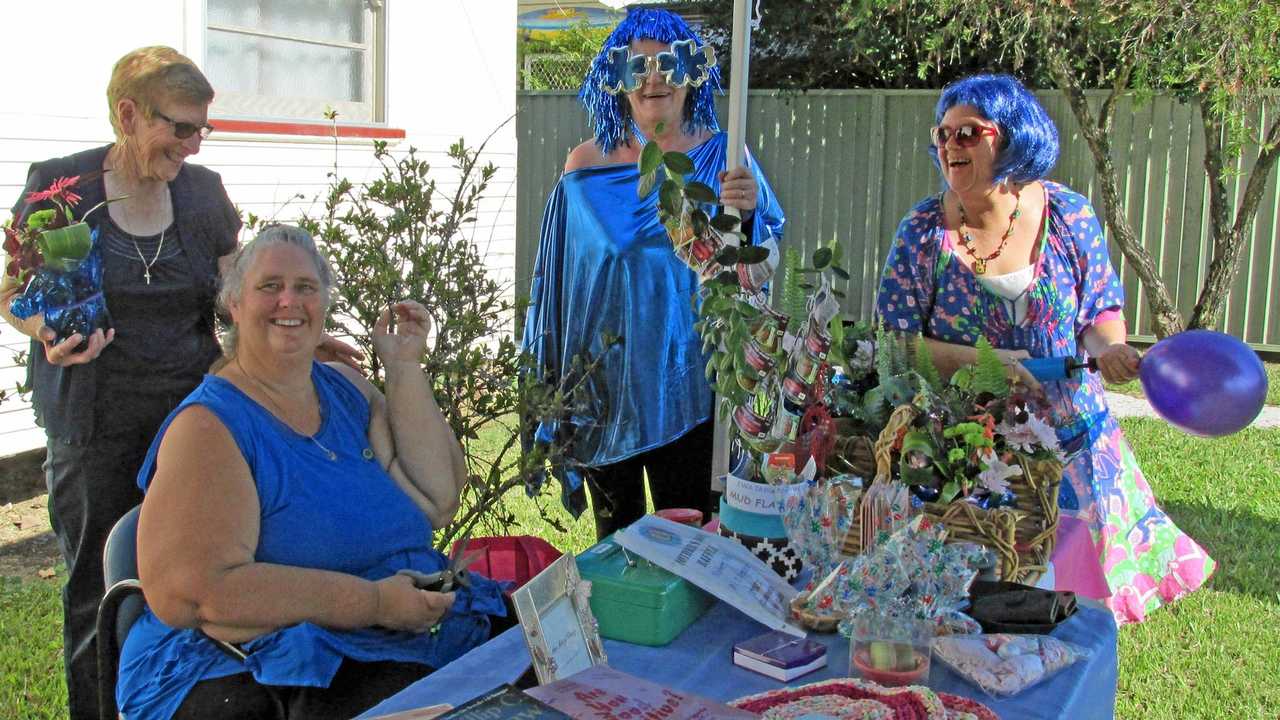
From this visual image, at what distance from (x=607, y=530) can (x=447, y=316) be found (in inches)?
30.2

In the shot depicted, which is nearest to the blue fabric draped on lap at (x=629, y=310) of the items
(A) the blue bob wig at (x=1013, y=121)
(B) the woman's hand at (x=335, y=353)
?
(A) the blue bob wig at (x=1013, y=121)

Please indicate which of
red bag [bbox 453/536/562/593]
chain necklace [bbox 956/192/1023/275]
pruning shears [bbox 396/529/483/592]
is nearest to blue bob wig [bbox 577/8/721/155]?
chain necklace [bbox 956/192/1023/275]

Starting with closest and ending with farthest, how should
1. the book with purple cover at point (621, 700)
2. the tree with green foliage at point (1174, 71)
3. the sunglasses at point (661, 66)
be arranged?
the book with purple cover at point (621, 700) < the sunglasses at point (661, 66) < the tree with green foliage at point (1174, 71)

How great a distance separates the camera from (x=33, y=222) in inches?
99.1

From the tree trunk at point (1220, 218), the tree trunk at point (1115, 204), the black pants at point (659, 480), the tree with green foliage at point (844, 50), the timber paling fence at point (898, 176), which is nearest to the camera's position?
the black pants at point (659, 480)

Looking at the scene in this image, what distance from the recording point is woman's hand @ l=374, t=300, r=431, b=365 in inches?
101

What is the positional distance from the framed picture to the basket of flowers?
1.76 ft

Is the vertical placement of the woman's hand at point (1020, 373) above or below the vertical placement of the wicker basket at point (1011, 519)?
above

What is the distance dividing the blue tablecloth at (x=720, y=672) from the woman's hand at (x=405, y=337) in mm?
865

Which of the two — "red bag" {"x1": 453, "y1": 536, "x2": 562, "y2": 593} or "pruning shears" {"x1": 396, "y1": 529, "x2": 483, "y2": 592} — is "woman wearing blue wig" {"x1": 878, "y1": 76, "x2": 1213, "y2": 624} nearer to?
"red bag" {"x1": 453, "y1": 536, "x2": 562, "y2": 593}

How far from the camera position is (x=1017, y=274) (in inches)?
117

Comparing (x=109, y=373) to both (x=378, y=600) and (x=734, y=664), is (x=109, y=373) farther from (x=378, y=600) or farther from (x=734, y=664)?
(x=734, y=664)

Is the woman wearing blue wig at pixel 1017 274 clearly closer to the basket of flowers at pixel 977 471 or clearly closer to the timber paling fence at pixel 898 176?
the basket of flowers at pixel 977 471

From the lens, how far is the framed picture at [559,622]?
159 cm
